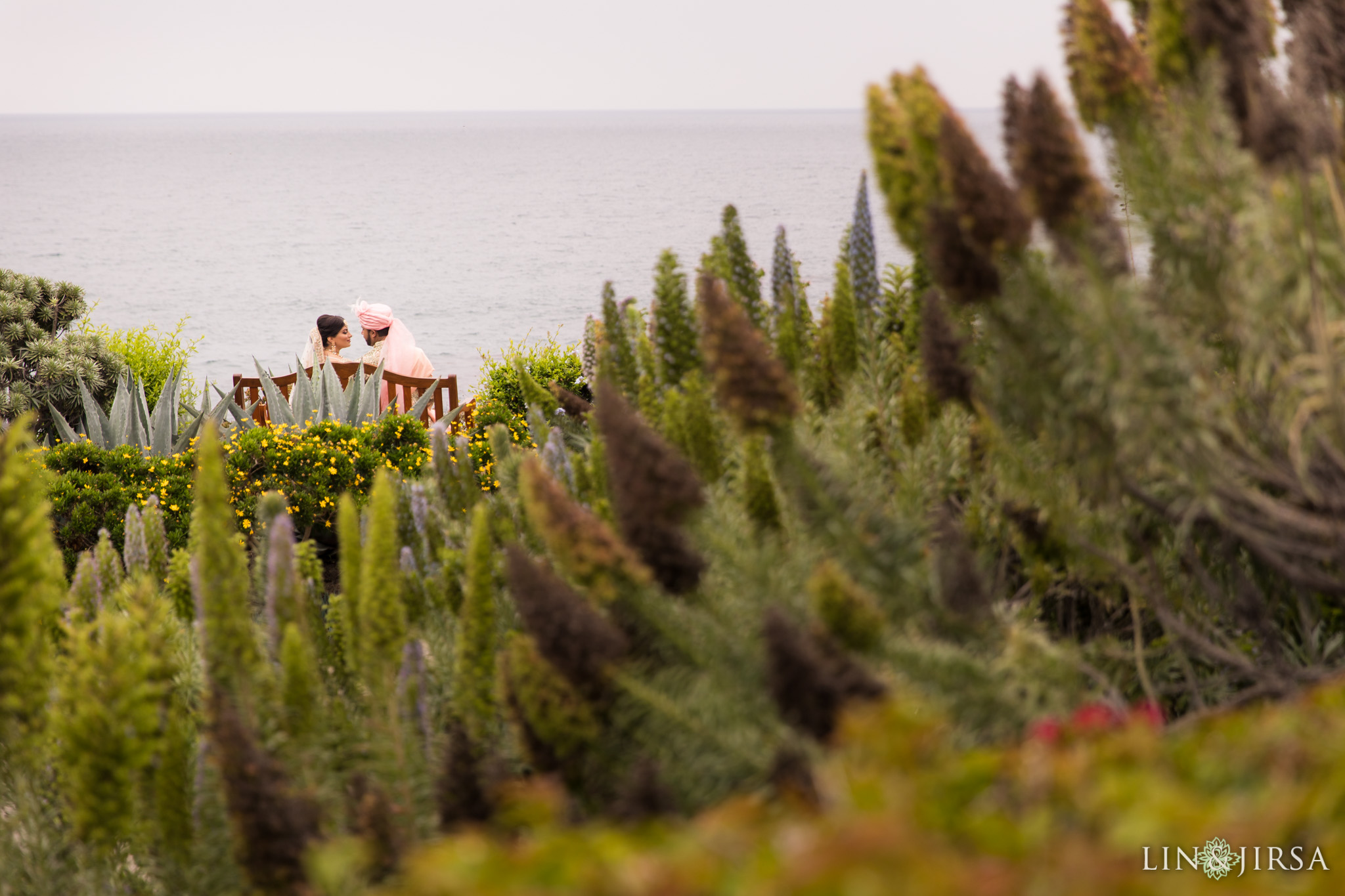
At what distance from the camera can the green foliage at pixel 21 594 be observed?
1.13m

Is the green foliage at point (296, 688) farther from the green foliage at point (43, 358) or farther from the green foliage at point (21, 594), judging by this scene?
the green foliage at point (43, 358)

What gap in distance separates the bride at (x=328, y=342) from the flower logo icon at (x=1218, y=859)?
30.2 feet

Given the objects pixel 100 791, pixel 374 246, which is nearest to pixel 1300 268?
pixel 100 791

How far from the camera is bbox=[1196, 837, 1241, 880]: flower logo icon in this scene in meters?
0.81

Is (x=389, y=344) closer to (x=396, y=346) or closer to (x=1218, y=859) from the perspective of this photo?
(x=396, y=346)

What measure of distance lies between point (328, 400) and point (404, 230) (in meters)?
68.7

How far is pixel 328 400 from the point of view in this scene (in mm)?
6492

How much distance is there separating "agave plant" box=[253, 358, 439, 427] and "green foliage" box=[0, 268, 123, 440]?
1.84 m

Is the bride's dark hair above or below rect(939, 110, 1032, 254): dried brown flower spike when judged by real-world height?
below

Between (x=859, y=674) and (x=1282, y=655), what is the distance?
100 cm

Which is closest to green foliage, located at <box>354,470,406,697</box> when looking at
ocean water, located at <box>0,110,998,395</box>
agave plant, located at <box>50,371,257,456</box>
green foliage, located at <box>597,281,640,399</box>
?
green foliage, located at <box>597,281,640,399</box>

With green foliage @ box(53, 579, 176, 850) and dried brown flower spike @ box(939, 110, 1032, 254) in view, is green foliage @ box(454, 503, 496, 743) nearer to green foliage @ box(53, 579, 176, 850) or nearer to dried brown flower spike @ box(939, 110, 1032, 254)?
green foliage @ box(53, 579, 176, 850)

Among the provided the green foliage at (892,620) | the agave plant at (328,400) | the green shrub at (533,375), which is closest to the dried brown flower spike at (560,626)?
the green foliage at (892,620)

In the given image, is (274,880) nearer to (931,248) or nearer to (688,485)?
(688,485)
